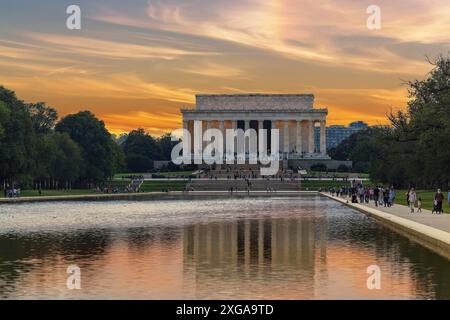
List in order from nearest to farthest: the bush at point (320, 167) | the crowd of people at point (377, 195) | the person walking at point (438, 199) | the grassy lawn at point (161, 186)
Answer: the person walking at point (438, 199)
the crowd of people at point (377, 195)
the grassy lawn at point (161, 186)
the bush at point (320, 167)

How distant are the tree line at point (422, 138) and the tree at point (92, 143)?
34.6m

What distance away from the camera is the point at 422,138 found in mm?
55125

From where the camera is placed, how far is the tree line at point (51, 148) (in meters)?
80.9

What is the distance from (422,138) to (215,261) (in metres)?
36.8

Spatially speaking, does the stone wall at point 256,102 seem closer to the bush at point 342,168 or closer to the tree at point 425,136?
the bush at point 342,168

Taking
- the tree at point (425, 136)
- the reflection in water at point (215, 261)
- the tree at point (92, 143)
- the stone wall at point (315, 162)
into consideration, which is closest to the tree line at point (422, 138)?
the tree at point (425, 136)

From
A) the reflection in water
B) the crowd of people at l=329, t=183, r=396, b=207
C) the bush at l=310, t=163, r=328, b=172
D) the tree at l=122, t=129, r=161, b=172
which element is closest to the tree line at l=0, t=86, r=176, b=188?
the tree at l=122, t=129, r=161, b=172

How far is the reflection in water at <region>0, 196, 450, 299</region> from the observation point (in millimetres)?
16047

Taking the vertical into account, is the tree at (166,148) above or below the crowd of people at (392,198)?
above

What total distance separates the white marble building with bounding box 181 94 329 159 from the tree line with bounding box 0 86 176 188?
A: 33018mm

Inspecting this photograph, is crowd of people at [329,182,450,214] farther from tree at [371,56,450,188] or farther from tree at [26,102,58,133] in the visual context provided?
tree at [26,102,58,133]

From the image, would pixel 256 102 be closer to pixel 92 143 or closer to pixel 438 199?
pixel 92 143
